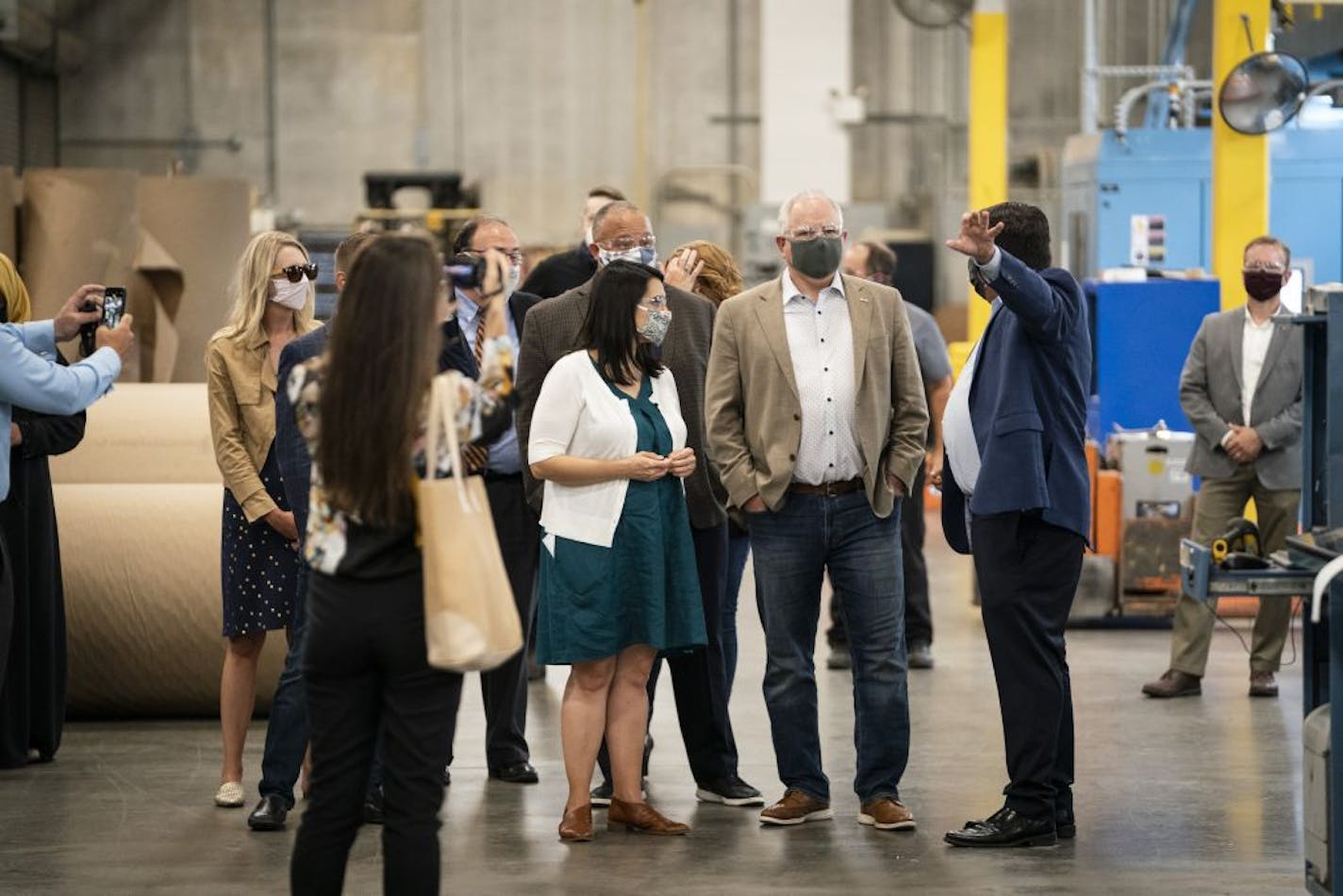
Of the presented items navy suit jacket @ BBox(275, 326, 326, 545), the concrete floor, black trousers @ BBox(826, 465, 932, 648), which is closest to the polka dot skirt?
navy suit jacket @ BBox(275, 326, 326, 545)

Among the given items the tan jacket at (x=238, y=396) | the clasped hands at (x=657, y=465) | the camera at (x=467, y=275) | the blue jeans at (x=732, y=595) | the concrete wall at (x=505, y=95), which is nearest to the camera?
the camera at (x=467, y=275)

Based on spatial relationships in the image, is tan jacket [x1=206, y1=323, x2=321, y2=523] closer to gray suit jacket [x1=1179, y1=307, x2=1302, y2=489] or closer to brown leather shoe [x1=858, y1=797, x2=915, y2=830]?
brown leather shoe [x1=858, y1=797, x2=915, y2=830]

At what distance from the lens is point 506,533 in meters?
5.63

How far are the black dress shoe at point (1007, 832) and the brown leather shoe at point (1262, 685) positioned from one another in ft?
7.63

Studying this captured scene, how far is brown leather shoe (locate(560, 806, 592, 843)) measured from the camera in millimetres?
4953

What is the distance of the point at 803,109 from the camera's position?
1762cm

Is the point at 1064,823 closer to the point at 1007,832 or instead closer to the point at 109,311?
the point at 1007,832

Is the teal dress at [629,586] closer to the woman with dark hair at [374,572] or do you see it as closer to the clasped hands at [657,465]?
the clasped hands at [657,465]

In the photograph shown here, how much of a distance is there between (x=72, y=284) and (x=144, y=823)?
4.09 metres

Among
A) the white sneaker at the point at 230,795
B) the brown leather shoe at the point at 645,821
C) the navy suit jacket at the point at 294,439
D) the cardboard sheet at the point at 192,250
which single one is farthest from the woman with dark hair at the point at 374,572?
the cardboard sheet at the point at 192,250

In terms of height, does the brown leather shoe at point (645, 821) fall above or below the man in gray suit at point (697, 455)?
below

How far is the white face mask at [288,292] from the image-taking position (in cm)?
520

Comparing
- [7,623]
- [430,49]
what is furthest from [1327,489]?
[430,49]

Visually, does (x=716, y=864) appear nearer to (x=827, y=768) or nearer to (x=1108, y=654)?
(x=827, y=768)
